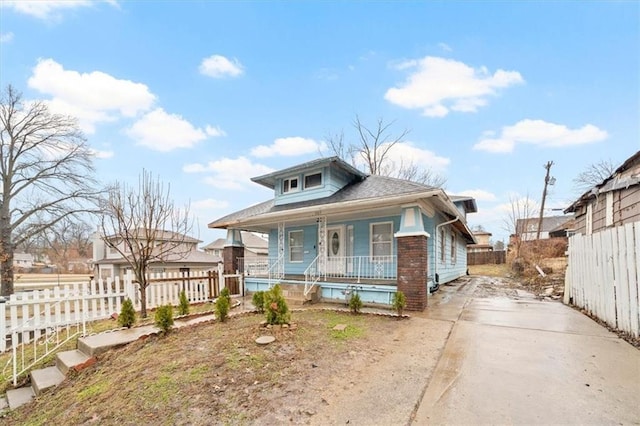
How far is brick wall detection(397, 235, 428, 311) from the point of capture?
24.1 feet

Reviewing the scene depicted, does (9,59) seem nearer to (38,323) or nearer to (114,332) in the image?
(38,323)

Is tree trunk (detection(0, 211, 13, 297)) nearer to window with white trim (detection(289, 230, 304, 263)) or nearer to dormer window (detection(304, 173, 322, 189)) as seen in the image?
window with white trim (detection(289, 230, 304, 263))

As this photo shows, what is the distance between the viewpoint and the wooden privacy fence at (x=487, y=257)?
27875mm

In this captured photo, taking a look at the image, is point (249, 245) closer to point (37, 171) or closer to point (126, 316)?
point (37, 171)

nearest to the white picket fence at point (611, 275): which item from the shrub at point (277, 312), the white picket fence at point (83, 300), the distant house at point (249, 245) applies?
the shrub at point (277, 312)

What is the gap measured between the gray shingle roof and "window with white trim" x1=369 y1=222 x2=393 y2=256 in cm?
138

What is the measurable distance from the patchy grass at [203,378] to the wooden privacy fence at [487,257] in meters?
27.0

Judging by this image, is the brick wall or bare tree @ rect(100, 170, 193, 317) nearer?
bare tree @ rect(100, 170, 193, 317)

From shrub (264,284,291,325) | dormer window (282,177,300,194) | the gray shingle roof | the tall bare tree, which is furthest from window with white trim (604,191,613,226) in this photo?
the tall bare tree

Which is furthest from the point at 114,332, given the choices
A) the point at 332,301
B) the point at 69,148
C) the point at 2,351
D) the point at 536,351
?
the point at 69,148

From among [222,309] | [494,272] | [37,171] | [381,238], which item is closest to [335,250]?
[381,238]

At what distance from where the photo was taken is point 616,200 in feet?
27.3

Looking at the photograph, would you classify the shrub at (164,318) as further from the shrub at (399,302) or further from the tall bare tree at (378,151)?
the tall bare tree at (378,151)

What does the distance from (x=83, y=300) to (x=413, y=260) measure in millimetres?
8163
